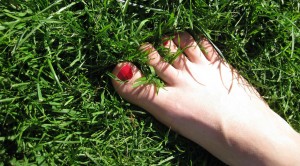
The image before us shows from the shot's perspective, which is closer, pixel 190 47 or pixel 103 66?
pixel 103 66

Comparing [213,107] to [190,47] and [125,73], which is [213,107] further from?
[125,73]

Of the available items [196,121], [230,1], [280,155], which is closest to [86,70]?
[196,121]

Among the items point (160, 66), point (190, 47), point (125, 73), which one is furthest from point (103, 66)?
point (190, 47)

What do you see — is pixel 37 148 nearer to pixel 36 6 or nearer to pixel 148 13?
pixel 36 6

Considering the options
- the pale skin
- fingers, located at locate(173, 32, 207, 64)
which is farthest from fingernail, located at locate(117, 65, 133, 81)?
fingers, located at locate(173, 32, 207, 64)

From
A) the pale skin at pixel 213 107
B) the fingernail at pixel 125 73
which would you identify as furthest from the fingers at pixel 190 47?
the fingernail at pixel 125 73

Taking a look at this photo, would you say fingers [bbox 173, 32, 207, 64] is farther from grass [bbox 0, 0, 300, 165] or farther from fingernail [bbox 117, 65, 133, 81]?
fingernail [bbox 117, 65, 133, 81]
